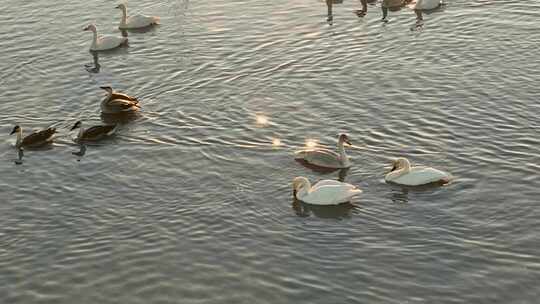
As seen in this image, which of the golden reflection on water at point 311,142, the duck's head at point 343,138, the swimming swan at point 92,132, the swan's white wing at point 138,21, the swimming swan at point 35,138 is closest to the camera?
the duck's head at point 343,138

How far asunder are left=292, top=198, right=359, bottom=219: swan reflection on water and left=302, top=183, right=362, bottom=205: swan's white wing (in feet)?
0.51

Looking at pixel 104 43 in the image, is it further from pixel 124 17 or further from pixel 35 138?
pixel 35 138

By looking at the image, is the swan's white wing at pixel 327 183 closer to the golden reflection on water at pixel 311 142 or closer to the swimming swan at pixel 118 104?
Result: the golden reflection on water at pixel 311 142

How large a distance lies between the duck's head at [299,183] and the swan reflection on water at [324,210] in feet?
1.12

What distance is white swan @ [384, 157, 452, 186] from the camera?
23.6 meters

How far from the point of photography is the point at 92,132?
27906 mm

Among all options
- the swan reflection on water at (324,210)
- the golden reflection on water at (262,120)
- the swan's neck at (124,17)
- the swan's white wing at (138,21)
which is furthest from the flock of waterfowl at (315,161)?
the swan's neck at (124,17)

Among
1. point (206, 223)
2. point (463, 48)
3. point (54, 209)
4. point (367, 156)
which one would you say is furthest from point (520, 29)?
point (54, 209)

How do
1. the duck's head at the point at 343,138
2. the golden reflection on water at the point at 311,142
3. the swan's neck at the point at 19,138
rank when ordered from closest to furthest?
the duck's head at the point at 343,138, the golden reflection on water at the point at 311,142, the swan's neck at the point at 19,138

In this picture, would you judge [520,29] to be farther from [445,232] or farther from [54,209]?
[54,209]

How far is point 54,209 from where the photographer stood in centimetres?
2391

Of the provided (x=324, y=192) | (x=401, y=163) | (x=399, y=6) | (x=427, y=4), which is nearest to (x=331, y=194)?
(x=324, y=192)

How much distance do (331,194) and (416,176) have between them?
2365 mm

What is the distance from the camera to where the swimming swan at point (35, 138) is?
27594mm
